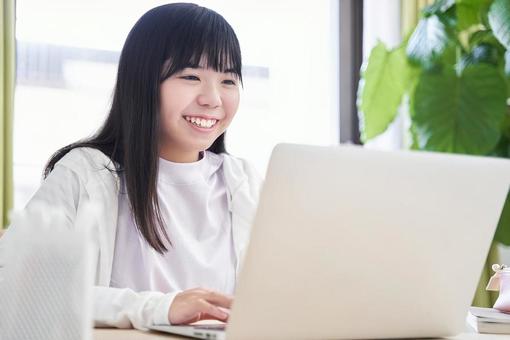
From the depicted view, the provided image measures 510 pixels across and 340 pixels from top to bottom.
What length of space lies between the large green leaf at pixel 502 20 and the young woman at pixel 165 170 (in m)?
1.22

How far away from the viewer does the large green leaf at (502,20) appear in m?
2.53

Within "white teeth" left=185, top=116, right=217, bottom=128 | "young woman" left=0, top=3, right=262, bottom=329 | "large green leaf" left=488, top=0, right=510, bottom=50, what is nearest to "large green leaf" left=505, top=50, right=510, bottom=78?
"large green leaf" left=488, top=0, right=510, bottom=50

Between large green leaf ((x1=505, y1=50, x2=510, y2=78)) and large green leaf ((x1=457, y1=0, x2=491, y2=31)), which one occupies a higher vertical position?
large green leaf ((x1=457, y1=0, x2=491, y2=31))

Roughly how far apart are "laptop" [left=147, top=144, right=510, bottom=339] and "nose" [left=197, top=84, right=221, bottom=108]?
693 mm

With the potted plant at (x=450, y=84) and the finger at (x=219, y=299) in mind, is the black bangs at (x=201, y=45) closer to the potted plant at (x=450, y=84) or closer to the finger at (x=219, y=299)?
the finger at (x=219, y=299)

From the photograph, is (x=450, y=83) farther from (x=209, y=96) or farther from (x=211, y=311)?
(x=211, y=311)

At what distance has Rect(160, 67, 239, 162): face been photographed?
5.17 ft

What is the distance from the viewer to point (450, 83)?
2.68 meters

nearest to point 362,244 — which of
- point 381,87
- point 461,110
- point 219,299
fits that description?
point 219,299

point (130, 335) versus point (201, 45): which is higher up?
point (201, 45)

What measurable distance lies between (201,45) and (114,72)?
2.14 m

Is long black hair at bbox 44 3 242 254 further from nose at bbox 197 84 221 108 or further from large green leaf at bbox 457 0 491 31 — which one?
large green leaf at bbox 457 0 491 31

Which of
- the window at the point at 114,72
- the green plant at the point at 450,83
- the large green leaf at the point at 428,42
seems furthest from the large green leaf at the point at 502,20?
the window at the point at 114,72

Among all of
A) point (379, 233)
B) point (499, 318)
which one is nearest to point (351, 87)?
point (499, 318)
